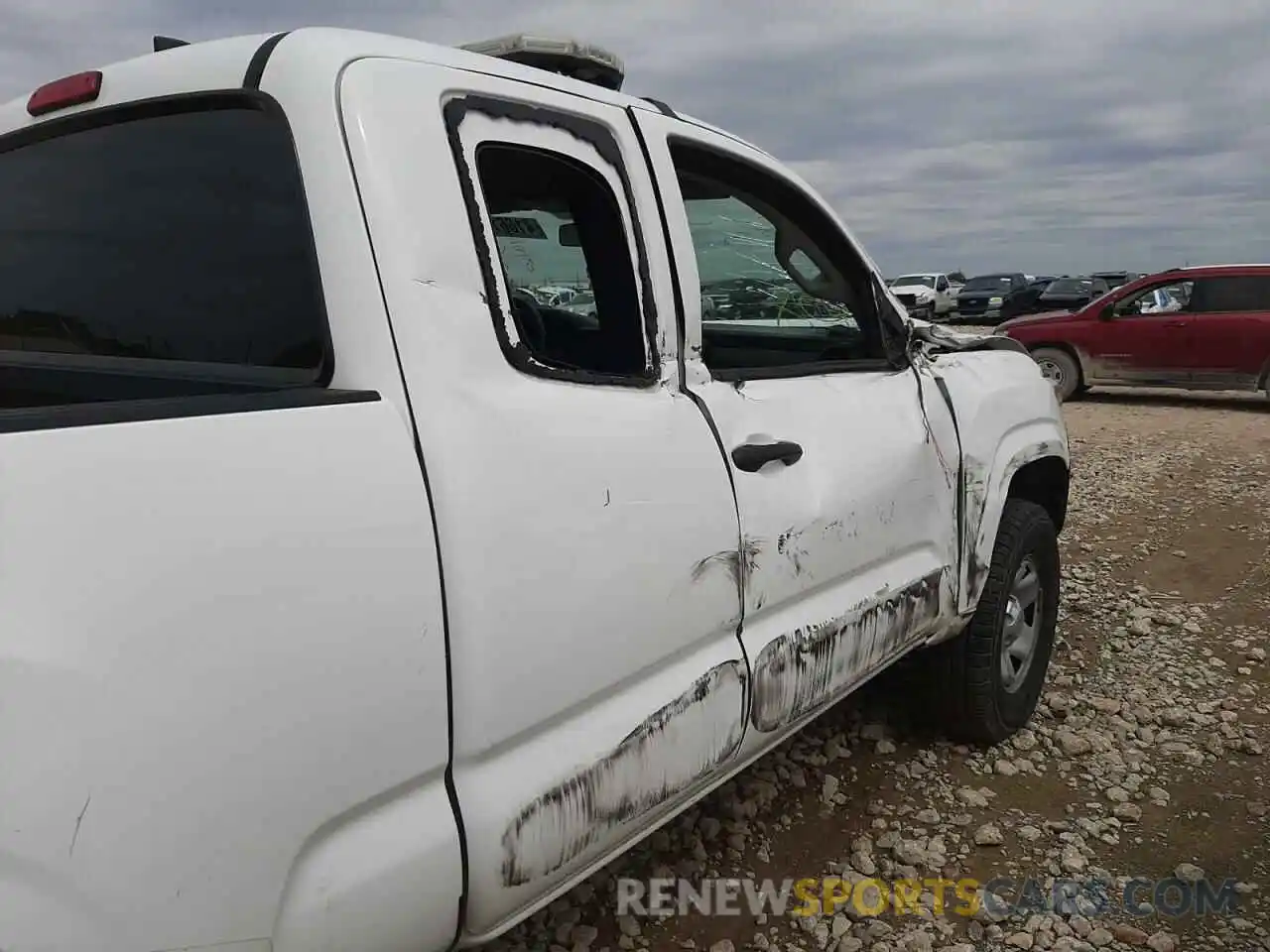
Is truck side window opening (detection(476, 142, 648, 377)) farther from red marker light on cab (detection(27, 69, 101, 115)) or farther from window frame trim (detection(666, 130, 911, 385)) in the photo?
red marker light on cab (detection(27, 69, 101, 115))

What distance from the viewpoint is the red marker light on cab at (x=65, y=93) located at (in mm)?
2006

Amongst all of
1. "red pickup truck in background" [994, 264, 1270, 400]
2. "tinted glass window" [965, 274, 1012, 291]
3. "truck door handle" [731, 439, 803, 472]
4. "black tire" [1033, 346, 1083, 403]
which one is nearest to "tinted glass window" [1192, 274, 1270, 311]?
"red pickup truck in background" [994, 264, 1270, 400]

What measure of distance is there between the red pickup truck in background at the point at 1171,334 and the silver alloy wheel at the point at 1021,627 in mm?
9570

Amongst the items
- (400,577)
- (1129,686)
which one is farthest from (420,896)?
(1129,686)

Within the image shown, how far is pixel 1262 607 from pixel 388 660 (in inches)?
204

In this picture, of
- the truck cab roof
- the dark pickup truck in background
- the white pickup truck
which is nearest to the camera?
the white pickup truck

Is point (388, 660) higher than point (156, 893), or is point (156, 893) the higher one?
point (388, 660)

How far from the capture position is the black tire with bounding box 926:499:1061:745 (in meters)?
3.37

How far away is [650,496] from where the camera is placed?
6.25ft

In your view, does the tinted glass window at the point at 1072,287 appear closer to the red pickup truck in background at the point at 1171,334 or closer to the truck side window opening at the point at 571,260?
the red pickup truck in background at the point at 1171,334

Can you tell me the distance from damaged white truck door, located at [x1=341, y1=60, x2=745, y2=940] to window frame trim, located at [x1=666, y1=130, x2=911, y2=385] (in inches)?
7.3

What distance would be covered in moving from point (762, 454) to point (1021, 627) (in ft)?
6.25

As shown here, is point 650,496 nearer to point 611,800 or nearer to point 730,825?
point 611,800

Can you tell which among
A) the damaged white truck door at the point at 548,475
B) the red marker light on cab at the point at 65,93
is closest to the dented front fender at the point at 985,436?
the damaged white truck door at the point at 548,475
